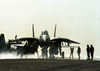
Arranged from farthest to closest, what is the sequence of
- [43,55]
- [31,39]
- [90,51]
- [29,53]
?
[31,39], [29,53], [43,55], [90,51]

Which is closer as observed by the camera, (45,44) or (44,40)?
(44,40)

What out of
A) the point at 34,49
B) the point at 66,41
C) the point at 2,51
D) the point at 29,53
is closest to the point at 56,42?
the point at 66,41

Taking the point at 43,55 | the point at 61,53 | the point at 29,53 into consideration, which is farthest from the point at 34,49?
the point at 61,53

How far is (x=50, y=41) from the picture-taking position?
38.6m

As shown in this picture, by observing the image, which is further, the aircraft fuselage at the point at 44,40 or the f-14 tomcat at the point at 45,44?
the aircraft fuselage at the point at 44,40

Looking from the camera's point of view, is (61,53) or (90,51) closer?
(90,51)

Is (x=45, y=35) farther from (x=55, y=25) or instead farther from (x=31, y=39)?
(x=55, y=25)

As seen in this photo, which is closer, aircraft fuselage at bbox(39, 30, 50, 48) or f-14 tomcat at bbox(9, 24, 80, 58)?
f-14 tomcat at bbox(9, 24, 80, 58)

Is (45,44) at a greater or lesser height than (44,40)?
lesser

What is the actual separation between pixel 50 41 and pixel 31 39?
347 centimetres

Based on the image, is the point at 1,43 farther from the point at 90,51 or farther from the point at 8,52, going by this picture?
the point at 90,51

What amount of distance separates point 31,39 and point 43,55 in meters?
9.06

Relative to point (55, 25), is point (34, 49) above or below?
below

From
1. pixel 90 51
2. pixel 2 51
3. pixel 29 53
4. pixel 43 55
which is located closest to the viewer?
pixel 90 51
